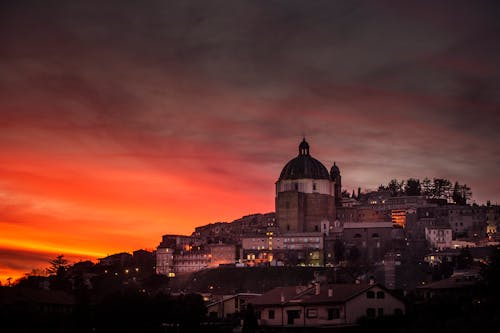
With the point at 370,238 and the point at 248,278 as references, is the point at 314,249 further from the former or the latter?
the point at 248,278

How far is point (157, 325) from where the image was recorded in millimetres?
57188

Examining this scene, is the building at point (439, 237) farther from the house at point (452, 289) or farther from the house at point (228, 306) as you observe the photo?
the house at point (228, 306)

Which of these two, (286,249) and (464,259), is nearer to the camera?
(464,259)

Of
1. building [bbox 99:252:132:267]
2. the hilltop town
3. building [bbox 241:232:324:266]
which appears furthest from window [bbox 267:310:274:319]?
building [bbox 99:252:132:267]

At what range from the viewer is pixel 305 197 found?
6506 inches

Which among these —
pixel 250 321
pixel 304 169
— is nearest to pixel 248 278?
pixel 304 169

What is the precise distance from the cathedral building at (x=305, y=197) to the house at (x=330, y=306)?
3911 inches

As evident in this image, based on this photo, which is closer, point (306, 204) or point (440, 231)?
point (440, 231)

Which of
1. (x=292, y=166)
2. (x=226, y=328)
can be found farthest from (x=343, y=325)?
(x=292, y=166)

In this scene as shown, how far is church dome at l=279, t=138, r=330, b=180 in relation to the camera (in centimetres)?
16762

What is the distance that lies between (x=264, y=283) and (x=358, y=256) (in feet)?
58.9

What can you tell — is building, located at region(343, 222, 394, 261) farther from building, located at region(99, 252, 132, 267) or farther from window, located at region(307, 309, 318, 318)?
window, located at region(307, 309, 318, 318)

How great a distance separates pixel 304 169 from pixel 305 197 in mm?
5995

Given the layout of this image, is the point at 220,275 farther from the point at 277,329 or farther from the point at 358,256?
the point at 277,329
